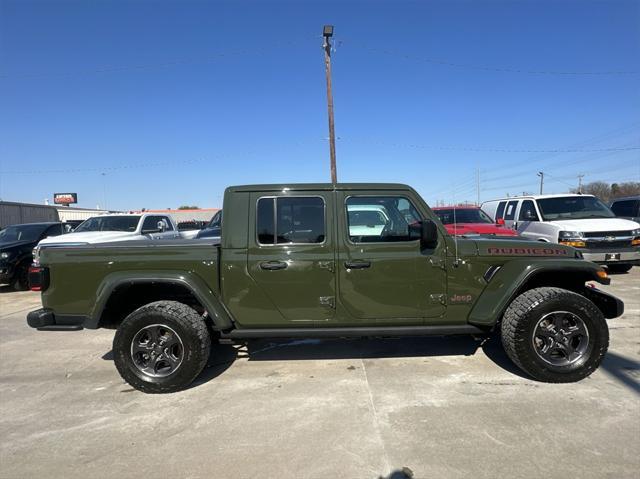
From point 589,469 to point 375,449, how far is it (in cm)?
133

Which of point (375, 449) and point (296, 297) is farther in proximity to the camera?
point (296, 297)

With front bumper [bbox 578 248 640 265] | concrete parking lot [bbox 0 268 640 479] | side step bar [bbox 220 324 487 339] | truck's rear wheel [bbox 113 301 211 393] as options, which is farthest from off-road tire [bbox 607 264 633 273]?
truck's rear wheel [bbox 113 301 211 393]

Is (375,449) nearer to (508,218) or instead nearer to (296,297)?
(296,297)

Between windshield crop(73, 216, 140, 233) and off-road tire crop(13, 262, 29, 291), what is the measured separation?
1.41m

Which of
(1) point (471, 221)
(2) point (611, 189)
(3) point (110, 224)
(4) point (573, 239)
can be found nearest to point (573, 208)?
(4) point (573, 239)

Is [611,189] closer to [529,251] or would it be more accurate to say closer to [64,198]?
[529,251]

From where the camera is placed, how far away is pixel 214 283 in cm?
390

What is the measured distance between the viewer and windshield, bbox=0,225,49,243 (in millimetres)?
10836

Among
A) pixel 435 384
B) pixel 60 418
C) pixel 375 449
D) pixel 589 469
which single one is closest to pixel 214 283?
pixel 60 418

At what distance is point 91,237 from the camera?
9.38 meters

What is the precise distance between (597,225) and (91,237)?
11.2 metres

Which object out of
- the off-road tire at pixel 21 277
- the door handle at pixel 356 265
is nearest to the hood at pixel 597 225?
the door handle at pixel 356 265

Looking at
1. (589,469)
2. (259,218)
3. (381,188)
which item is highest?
(381,188)

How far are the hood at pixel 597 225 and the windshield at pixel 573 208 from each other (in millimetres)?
392
